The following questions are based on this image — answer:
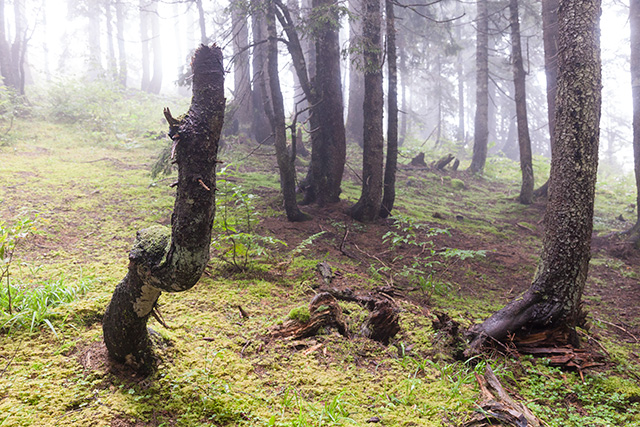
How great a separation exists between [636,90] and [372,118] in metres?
6.75

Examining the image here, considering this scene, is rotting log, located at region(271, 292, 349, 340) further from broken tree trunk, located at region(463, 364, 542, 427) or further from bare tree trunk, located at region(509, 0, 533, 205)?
bare tree trunk, located at region(509, 0, 533, 205)

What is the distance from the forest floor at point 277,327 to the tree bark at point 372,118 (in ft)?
1.50

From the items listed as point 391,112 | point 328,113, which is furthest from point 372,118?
point 328,113

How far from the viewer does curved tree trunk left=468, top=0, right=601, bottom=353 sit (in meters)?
3.57

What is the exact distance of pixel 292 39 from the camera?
7.38 metres

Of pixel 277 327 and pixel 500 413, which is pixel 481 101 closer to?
pixel 277 327

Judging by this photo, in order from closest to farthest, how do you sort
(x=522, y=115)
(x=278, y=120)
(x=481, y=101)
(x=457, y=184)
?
(x=278, y=120) < (x=522, y=115) < (x=457, y=184) < (x=481, y=101)

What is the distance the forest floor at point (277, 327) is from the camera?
2.43 metres

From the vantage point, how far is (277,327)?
3.58m

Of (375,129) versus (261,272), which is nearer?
(261,272)

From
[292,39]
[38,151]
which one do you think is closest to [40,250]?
Result: [292,39]

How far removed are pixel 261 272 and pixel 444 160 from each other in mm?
12469

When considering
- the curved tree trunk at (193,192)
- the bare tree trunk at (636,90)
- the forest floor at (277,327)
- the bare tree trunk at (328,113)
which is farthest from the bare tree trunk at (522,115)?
the curved tree trunk at (193,192)

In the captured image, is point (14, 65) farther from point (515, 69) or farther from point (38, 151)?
point (515, 69)
